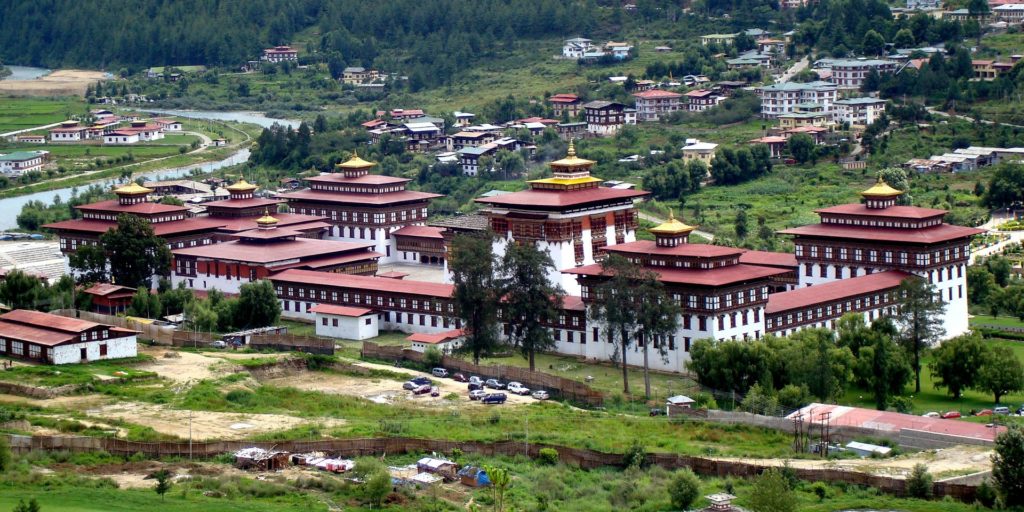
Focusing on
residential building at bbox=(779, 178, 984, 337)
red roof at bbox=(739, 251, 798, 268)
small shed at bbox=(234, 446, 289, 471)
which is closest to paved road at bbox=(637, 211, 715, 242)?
red roof at bbox=(739, 251, 798, 268)

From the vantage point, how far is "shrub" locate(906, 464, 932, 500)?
47.6 m

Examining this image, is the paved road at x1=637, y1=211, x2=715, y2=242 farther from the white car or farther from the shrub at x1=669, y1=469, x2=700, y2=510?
the shrub at x1=669, y1=469, x2=700, y2=510

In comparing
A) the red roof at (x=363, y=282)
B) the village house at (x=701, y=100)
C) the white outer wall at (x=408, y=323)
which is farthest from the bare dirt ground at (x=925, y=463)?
the village house at (x=701, y=100)

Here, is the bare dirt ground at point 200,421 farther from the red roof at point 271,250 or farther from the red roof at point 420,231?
the red roof at point 420,231

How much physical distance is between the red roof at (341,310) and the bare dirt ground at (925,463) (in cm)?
2618

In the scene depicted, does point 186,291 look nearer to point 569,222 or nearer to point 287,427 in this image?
point 569,222

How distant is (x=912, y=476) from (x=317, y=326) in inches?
1315

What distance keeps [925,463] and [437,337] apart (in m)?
25.0

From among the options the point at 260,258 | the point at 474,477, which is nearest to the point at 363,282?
the point at 260,258

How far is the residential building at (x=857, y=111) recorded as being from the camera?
118 m

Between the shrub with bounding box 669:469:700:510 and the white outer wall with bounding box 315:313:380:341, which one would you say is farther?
the white outer wall with bounding box 315:313:380:341

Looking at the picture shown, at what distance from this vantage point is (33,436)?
5288 cm

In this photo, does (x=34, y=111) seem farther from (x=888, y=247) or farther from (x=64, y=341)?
(x=888, y=247)

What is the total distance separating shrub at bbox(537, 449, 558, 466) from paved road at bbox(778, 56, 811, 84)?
270 ft
